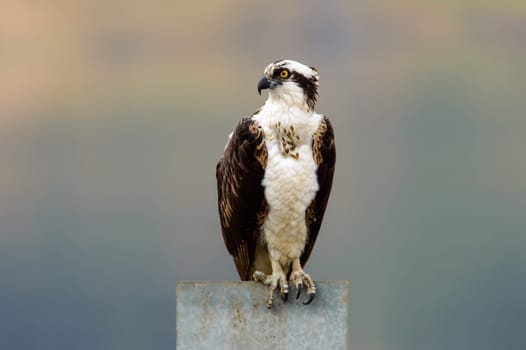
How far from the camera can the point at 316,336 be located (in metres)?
5.52

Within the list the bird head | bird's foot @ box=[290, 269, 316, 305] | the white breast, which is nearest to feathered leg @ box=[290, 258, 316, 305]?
bird's foot @ box=[290, 269, 316, 305]

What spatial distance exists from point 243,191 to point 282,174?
1.07 ft

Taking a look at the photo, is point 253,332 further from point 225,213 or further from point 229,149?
point 229,149

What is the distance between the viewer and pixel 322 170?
238 inches

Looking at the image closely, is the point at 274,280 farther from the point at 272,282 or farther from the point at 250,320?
the point at 250,320

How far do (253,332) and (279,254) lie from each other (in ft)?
2.44

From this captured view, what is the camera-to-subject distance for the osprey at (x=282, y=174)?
19.4 feet

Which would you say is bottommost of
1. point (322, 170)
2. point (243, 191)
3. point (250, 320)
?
point (250, 320)

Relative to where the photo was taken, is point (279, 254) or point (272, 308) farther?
point (279, 254)

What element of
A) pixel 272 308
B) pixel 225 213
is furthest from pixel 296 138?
pixel 272 308

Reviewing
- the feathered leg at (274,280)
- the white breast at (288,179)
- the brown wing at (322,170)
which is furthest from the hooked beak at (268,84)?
the feathered leg at (274,280)

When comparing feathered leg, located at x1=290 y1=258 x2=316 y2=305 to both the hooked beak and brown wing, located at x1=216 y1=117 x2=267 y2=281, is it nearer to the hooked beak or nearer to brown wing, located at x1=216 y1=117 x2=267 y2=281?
brown wing, located at x1=216 y1=117 x2=267 y2=281

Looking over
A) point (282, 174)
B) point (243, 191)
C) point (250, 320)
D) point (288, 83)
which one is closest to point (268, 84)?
point (288, 83)

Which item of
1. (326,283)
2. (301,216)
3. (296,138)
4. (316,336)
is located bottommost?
(316,336)
